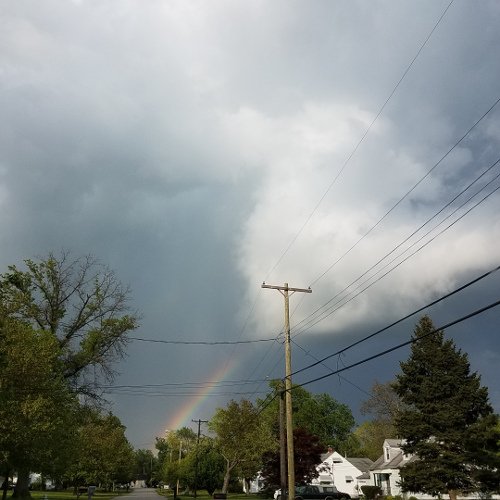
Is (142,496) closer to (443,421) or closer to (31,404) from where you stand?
(443,421)

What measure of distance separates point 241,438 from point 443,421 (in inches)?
1135

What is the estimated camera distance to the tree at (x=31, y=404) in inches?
1090

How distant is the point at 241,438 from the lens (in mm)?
63000

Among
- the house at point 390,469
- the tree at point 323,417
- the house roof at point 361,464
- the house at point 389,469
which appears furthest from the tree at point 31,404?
the tree at point 323,417

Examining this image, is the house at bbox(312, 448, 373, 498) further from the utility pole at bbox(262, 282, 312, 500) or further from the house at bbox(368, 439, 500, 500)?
the utility pole at bbox(262, 282, 312, 500)

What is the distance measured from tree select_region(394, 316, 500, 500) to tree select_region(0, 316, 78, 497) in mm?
27200

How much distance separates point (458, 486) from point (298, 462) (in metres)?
16.7

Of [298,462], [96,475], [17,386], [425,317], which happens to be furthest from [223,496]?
[17,386]

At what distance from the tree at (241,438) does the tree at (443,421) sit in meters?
23.5

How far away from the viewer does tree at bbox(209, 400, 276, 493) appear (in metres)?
62.6

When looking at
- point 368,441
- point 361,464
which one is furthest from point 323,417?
point 361,464

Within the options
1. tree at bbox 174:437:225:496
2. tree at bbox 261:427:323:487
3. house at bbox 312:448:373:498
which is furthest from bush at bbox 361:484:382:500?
house at bbox 312:448:373:498

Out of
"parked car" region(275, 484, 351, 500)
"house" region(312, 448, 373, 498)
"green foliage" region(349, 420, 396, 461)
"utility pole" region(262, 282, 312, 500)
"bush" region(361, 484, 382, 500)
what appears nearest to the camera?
"utility pole" region(262, 282, 312, 500)

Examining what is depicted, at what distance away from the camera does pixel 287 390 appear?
27.0m
